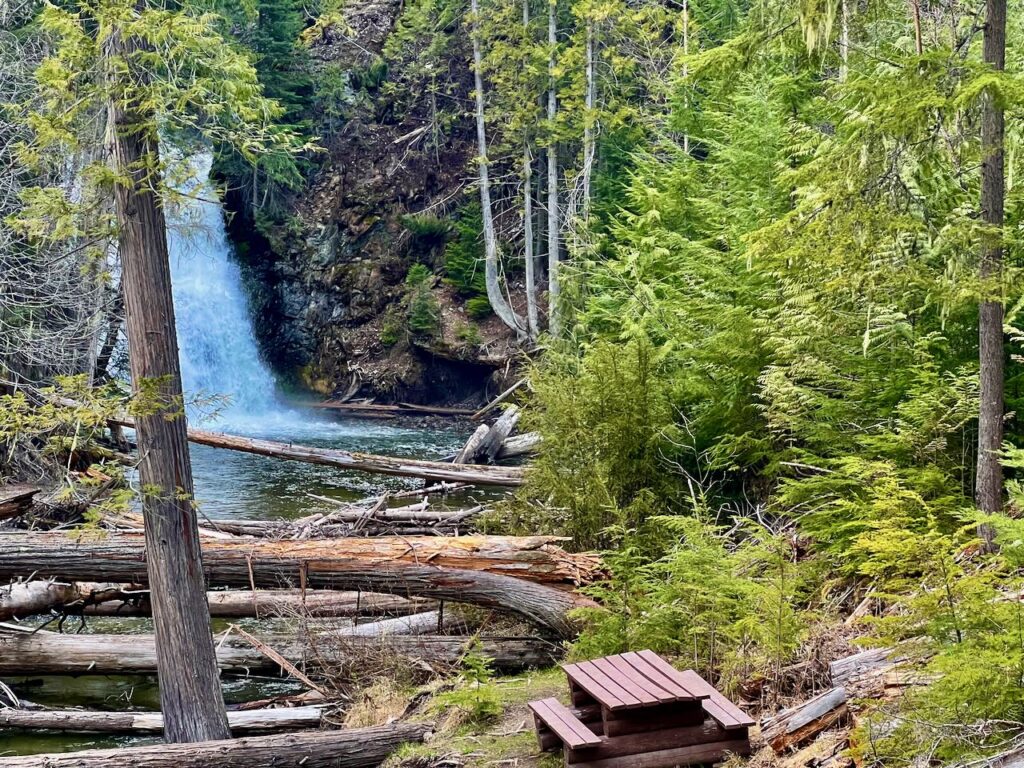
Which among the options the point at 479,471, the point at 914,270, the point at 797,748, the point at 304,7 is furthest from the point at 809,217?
the point at 304,7

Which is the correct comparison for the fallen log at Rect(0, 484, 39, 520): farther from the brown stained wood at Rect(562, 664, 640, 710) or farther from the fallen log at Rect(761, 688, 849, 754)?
the fallen log at Rect(761, 688, 849, 754)

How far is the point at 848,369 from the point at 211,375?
69.2ft

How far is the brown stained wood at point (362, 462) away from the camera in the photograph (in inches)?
581

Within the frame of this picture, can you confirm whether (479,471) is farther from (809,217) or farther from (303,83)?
(303,83)

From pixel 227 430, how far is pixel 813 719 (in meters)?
21.1

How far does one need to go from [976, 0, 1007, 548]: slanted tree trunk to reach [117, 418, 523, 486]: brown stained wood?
330 inches

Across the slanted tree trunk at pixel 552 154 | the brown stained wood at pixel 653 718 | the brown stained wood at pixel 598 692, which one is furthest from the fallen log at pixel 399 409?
the brown stained wood at pixel 653 718

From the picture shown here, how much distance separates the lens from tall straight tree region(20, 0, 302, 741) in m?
6.79

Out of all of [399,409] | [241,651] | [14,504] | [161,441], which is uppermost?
[161,441]

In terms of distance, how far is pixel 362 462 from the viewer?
15016 mm

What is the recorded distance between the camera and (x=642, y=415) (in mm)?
10742

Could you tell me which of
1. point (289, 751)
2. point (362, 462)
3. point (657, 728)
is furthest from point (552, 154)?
point (657, 728)

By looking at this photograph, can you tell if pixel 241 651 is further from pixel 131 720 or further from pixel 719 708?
pixel 719 708

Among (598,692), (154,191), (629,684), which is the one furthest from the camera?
(154,191)
